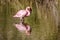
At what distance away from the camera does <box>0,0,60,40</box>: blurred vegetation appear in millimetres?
1301

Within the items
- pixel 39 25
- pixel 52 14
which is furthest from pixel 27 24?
pixel 52 14

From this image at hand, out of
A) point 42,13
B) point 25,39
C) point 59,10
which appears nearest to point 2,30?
point 25,39

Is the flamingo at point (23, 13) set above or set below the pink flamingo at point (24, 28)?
above

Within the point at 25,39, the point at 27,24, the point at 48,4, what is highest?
the point at 48,4

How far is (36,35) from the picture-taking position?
131 cm

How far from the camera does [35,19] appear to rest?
4.36 ft

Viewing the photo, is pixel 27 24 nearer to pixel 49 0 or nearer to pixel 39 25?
pixel 39 25

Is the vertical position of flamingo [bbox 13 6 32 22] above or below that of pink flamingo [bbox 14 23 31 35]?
above

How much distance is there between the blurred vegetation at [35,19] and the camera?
51.2 inches

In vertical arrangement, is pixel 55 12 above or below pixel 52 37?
above

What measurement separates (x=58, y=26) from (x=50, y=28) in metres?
0.06

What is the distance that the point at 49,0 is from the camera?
1.34 m

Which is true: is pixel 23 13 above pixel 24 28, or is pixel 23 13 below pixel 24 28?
above

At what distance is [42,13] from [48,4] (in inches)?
3.2
